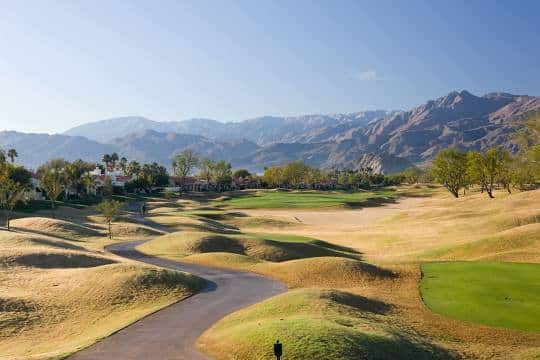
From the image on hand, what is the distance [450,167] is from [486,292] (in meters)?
117

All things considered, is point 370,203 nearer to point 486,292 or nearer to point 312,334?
point 486,292

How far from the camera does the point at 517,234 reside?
184 ft

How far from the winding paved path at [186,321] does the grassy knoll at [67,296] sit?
Result: 104 centimetres

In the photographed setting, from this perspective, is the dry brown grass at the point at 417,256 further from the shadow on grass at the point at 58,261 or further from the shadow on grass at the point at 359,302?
the shadow on grass at the point at 58,261

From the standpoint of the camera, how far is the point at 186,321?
2708 centimetres

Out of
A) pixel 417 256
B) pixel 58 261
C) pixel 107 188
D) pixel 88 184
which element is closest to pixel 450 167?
pixel 417 256

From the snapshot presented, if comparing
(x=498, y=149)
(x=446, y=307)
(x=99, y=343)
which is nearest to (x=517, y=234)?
(x=446, y=307)

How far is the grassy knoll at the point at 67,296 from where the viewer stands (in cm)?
2561

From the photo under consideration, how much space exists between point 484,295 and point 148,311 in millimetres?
23349

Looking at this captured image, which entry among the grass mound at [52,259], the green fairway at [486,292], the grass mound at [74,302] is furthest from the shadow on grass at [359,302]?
the grass mound at [52,259]

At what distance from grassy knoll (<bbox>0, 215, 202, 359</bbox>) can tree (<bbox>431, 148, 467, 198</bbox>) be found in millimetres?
118857

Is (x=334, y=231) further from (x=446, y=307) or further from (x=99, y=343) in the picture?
(x=99, y=343)

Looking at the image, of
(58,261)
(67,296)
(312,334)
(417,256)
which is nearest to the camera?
(312,334)

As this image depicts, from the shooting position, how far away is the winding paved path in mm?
21812
